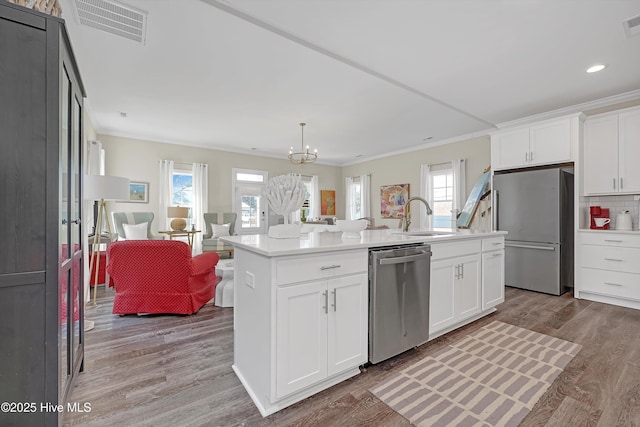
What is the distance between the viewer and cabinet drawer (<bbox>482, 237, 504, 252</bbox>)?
113 inches

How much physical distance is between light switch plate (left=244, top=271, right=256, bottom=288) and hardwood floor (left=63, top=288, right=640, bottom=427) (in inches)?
26.6

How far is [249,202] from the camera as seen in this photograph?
738cm

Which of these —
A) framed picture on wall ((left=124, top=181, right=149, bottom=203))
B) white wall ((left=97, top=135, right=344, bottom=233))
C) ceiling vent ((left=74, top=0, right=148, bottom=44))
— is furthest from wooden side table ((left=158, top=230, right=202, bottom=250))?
ceiling vent ((left=74, top=0, right=148, bottom=44))

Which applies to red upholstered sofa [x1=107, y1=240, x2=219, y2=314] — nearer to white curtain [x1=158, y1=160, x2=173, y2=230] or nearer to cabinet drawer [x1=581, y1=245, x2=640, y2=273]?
white curtain [x1=158, y1=160, x2=173, y2=230]

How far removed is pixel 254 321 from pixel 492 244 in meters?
2.63

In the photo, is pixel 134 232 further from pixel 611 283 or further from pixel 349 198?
pixel 611 283

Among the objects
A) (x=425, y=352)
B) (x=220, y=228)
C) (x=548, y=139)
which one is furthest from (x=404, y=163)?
(x=425, y=352)

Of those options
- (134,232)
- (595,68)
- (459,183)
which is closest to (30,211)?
(595,68)

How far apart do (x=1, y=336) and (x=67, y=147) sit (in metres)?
0.84

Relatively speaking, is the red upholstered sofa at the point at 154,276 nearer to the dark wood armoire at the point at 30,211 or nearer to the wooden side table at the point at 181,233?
the dark wood armoire at the point at 30,211

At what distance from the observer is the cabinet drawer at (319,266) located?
1505 millimetres

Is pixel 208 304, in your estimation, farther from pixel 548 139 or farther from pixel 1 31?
pixel 548 139

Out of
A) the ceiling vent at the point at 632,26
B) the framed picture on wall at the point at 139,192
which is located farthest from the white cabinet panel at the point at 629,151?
the framed picture on wall at the point at 139,192

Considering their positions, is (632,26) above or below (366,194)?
above
